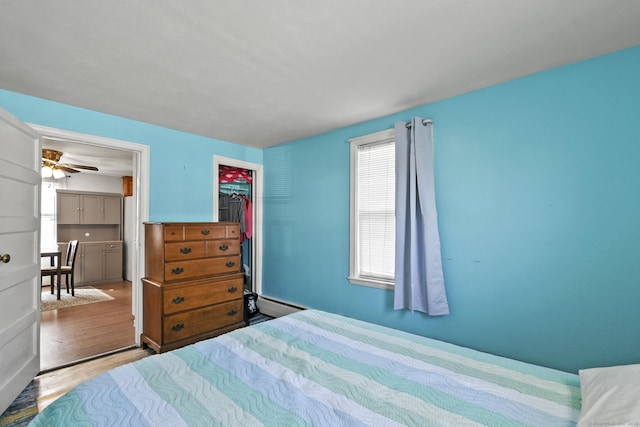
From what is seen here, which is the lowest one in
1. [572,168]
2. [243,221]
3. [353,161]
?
[243,221]

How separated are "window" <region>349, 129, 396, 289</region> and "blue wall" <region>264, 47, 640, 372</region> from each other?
0.67ft

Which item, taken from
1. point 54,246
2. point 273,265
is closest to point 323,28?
point 273,265

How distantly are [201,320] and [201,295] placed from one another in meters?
0.25

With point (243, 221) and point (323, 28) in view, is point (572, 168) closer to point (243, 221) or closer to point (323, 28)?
point (323, 28)

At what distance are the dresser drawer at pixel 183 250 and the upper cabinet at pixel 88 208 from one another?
486 centimetres

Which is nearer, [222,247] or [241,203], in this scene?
[222,247]

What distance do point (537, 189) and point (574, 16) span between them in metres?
1.04

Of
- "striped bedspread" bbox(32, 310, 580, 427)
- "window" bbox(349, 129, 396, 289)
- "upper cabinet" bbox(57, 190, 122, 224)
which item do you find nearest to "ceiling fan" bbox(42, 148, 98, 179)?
"upper cabinet" bbox(57, 190, 122, 224)

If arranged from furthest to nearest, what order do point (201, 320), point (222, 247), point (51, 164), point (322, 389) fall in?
point (51, 164) → point (222, 247) → point (201, 320) → point (322, 389)

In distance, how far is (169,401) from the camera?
1126mm

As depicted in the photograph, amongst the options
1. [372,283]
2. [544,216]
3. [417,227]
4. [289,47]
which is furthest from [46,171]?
[544,216]

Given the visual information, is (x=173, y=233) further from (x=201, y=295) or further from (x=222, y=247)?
(x=201, y=295)

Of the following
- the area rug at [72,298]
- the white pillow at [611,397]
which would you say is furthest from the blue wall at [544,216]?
the area rug at [72,298]

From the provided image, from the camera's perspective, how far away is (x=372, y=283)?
9.92 feet
